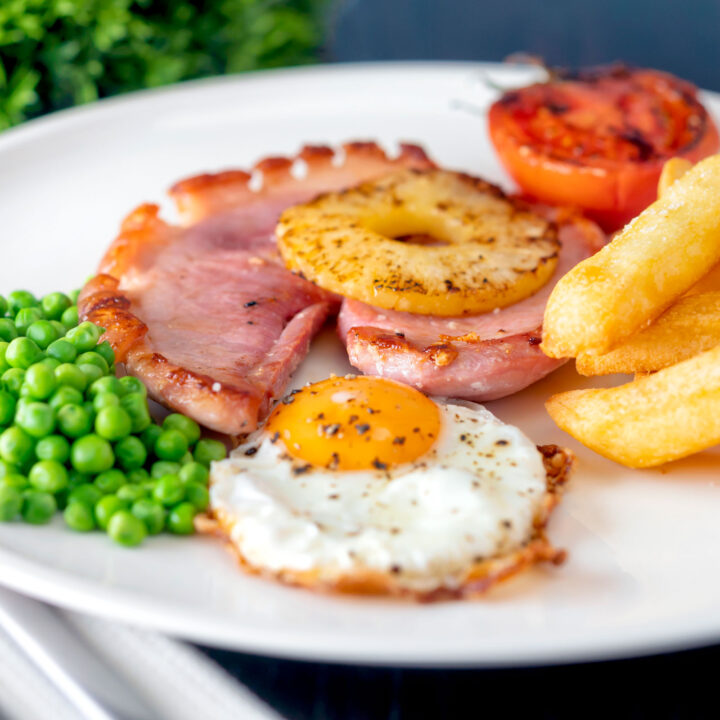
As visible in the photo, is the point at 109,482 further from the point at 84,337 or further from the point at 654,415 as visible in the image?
the point at 654,415

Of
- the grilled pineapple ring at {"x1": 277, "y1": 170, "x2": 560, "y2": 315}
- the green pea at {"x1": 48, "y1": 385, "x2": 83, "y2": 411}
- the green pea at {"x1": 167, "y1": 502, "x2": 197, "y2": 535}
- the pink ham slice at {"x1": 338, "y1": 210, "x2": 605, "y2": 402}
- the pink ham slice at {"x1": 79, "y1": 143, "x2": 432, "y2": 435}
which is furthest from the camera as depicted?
the grilled pineapple ring at {"x1": 277, "y1": 170, "x2": 560, "y2": 315}

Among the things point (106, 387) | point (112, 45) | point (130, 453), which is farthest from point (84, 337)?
point (112, 45)

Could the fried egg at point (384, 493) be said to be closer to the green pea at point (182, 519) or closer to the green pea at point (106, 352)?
the green pea at point (182, 519)

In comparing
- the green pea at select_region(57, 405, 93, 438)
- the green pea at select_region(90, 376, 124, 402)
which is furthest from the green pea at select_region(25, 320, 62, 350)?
the green pea at select_region(57, 405, 93, 438)

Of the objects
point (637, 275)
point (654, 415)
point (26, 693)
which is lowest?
point (26, 693)

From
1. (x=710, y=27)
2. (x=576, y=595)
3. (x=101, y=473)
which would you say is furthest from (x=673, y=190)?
(x=710, y=27)

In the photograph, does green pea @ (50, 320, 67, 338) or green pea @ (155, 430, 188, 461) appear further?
green pea @ (50, 320, 67, 338)

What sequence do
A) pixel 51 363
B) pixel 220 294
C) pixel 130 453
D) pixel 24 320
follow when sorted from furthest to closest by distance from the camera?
1. pixel 220 294
2. pixel 24 320
3. pixel 51 363
4. pixel 130 453

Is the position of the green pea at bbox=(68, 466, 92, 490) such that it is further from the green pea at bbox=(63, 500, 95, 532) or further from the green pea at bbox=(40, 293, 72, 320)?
the green pea at bbox=(40, 293, 72, 320)
